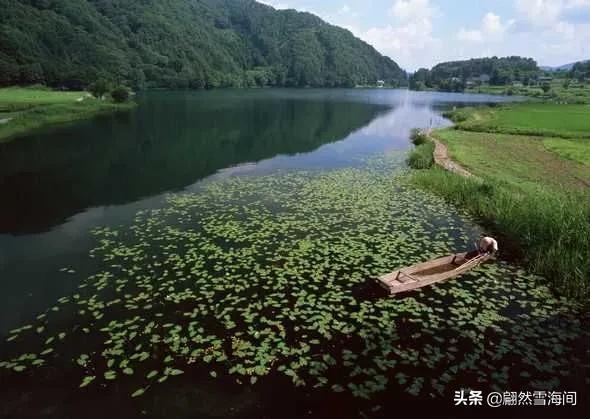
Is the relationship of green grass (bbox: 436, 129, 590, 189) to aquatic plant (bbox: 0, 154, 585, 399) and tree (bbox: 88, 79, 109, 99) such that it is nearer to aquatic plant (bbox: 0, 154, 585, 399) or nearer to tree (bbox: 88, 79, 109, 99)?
aquatic plant (bbox: 0, 154, 585, 399)

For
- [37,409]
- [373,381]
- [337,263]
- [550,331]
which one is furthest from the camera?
[337,263]

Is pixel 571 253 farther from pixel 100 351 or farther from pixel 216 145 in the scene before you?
pixel 216 145

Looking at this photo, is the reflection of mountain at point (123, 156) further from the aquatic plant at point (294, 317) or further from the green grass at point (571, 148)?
the green grass at point (571, 148)

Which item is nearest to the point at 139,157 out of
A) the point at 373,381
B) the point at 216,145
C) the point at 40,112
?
the point at 216,145

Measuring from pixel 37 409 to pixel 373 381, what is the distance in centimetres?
825

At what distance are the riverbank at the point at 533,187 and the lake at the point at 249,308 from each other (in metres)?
1.29

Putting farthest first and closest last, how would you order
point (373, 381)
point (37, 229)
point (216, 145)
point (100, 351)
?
1. point (216, 145)
2. point (37, 229)
3. point (100, 351)
4. point (373, 381)

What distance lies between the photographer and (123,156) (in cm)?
4166

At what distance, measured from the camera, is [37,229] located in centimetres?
2119

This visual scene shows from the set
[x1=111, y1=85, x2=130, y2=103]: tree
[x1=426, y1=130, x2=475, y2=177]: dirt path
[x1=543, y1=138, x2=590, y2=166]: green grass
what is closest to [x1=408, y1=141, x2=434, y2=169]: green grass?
[x1=426, y1=130, x2=475, y2=177]: dirt path

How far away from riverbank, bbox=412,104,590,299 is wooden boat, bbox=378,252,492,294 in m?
2.59

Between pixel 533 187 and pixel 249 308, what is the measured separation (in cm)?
2353

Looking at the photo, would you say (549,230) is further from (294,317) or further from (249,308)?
(249,308)

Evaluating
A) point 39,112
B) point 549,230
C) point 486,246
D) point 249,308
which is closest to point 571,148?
point 549,230
